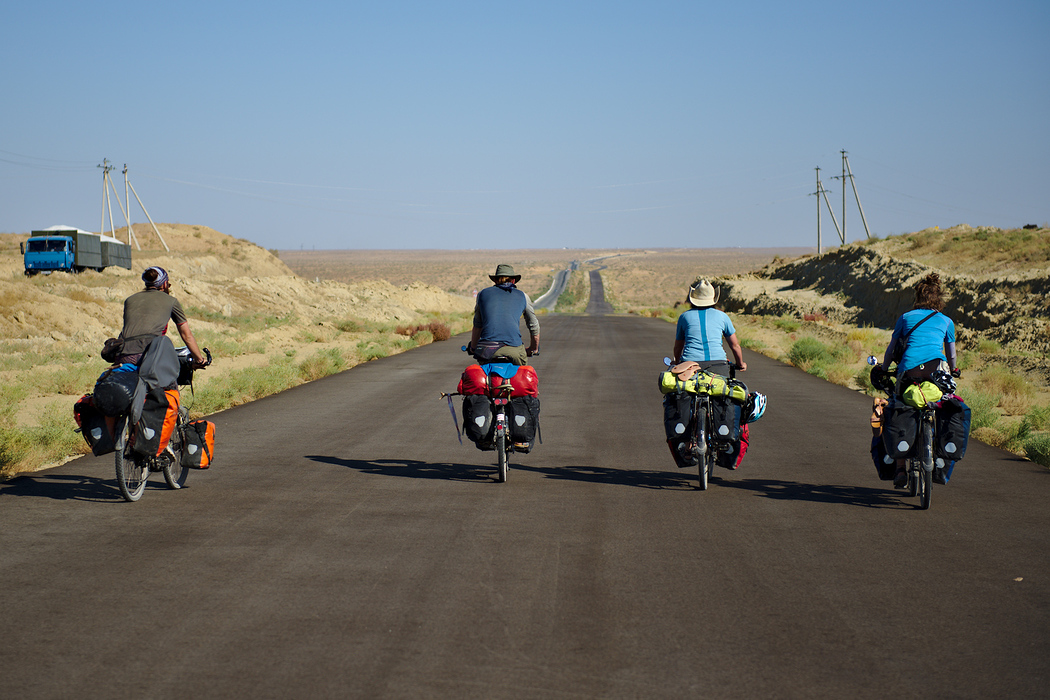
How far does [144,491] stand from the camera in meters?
8.38

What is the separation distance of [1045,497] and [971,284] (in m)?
34.5

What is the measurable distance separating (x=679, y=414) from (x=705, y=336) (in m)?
0.79

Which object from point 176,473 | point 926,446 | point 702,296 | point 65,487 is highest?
point 702,296

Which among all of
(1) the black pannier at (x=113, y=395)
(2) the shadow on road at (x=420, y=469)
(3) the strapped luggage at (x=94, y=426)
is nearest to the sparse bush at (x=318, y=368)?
(2) the shadow on road at (x=420, y=469)

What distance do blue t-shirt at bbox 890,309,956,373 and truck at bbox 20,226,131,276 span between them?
47.3 metres

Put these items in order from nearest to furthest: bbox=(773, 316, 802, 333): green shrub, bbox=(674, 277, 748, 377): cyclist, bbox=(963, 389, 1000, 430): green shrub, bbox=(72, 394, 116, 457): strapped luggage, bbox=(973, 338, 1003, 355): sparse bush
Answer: bbox=(72, 394, 116, 457): strapped luggage, bbox=(674, 277, 748, 377): cyclist, bbox=(963, 389, 1000, 430): green shrub, bbox=(973, 338, 1003, 355): sparse bush, bbox=(773, 316, 802, 333): green shrub

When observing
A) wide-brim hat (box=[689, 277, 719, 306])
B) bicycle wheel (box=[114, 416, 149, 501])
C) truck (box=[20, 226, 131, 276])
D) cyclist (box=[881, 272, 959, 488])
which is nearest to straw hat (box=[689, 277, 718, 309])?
wide-brim hat (box=[689, 277, 719, 306])

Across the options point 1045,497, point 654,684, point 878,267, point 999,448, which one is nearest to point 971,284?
point 878,267

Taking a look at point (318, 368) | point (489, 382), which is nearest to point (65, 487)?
point (489, 382)

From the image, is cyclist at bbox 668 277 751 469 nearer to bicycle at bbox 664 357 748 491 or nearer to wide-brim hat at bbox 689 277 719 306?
wide-brim hat at bbox 689 277 719 306

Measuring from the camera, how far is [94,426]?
7.59m

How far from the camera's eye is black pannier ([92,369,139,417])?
24.3 ft

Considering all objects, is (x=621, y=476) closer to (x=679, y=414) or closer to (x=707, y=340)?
(x=679, y=414)

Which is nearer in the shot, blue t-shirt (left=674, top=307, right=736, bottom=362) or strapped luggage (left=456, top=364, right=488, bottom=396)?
blue t-shirt (left=674, top=307, right=736, bottom=362)
